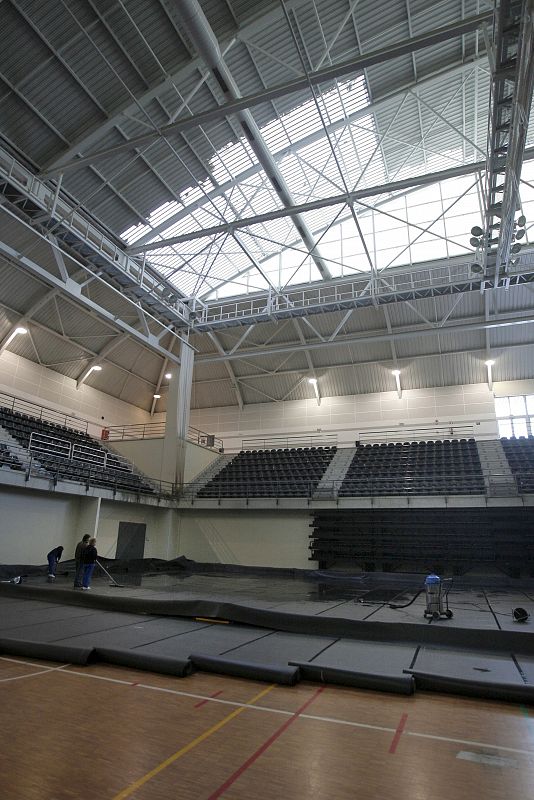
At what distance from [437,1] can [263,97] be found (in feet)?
23.2

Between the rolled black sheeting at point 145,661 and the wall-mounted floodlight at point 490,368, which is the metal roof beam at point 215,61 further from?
the wall-mounted floodlight at point 490,368

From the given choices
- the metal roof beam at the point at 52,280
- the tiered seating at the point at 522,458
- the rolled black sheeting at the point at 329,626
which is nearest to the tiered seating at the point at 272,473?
the metal roof beam at the point at 52,280

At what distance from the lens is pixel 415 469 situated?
20.8 m

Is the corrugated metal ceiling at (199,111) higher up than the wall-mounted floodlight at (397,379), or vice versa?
the corrugated metal ceiling at (199,111)

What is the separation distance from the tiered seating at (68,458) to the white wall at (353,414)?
864 cm

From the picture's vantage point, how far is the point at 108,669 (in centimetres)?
518

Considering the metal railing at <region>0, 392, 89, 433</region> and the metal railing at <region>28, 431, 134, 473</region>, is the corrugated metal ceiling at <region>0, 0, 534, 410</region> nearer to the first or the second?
the metal railing at <region>0, 392, 89, 433</region>

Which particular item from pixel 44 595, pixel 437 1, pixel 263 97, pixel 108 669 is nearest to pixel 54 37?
pixel 263 97

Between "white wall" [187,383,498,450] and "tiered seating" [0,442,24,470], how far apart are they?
15.3m

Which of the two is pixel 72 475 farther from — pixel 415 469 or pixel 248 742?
pixel 248 742

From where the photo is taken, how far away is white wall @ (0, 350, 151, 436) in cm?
2286

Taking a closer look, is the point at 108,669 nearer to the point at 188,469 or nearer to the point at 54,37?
the point at 54,37

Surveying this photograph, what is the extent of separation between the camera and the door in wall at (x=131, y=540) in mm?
19406

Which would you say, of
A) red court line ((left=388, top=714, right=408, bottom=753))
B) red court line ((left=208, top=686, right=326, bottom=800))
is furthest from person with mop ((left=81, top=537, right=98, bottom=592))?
red court line ((left=388, top=714, right=408, bottom=753))
